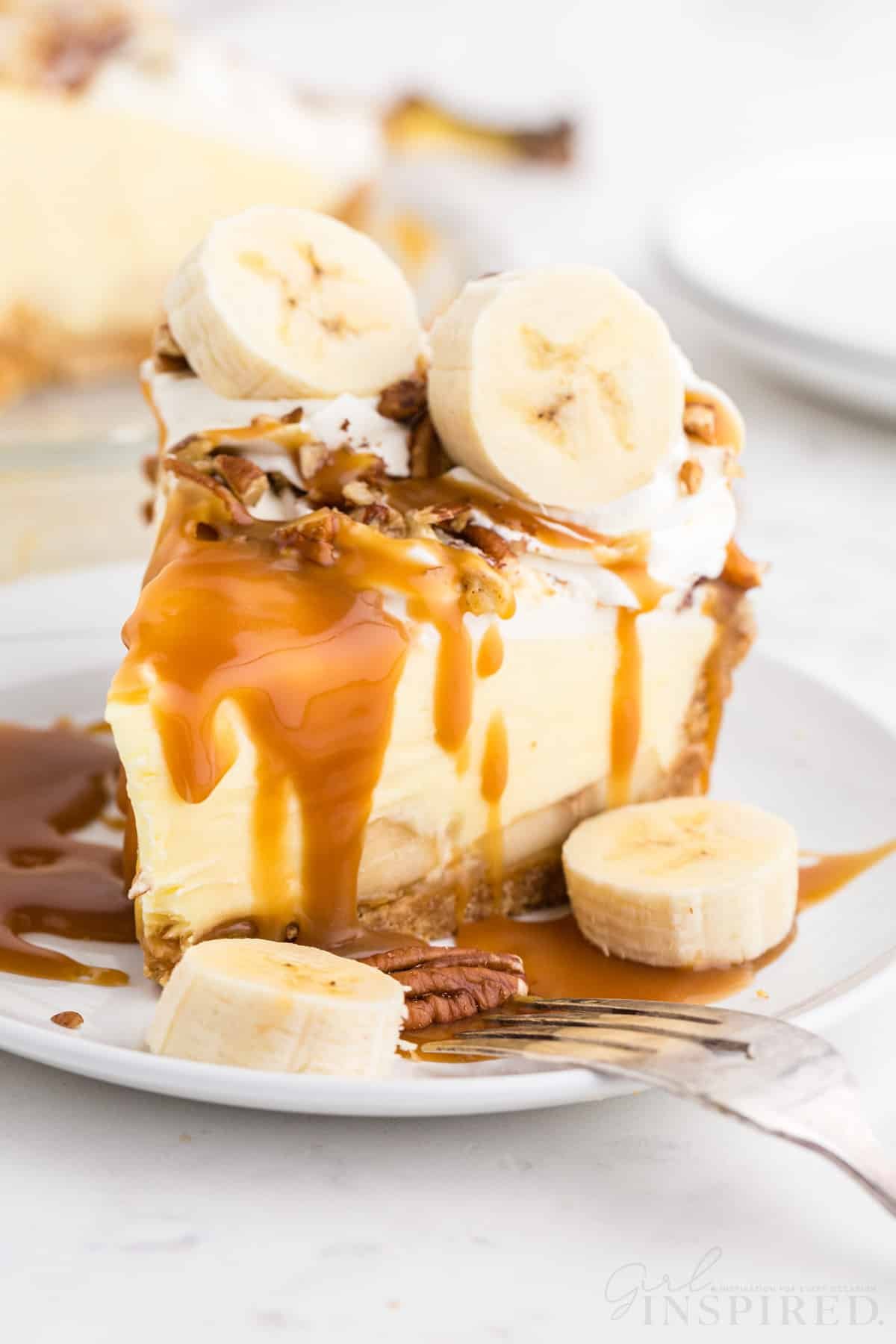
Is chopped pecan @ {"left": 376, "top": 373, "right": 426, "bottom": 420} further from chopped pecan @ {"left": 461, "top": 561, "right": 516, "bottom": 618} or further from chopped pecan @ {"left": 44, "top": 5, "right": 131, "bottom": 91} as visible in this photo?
chopped pecan @ {"left": 44, "top": 5, "right": 131, "bottom": 91}

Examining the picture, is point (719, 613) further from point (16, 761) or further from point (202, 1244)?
point (202, 1244)

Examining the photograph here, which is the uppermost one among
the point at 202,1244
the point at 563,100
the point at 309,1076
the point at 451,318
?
the point at 451,318

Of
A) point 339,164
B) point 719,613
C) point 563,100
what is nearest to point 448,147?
point 563,100

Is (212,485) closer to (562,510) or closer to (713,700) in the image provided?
(562,510)

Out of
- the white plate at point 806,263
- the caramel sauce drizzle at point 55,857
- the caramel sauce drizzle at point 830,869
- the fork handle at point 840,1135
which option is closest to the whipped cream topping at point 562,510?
the caramel sauce drizzle at point 830,869

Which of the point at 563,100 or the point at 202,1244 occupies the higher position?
the point at 202,1244

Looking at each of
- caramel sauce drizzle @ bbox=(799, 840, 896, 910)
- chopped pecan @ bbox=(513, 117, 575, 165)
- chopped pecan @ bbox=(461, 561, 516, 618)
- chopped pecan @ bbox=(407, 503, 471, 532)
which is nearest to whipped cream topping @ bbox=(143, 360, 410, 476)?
chopped pecan @ bbox=(407, 503, 471, 532)
